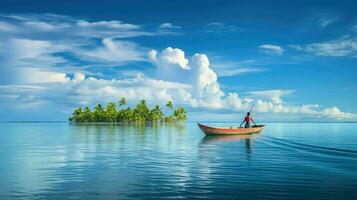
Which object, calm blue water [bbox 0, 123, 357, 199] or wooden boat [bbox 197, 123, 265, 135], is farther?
wooden boat [bbox 197, 123, 265, 135]

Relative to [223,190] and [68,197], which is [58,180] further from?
[223,190]

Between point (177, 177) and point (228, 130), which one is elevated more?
point (228, 130)

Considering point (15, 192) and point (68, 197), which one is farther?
point (15, 192)

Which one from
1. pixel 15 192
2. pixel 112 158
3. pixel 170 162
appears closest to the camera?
pixel 15 192

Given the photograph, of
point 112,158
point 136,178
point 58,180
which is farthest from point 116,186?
point 112,158

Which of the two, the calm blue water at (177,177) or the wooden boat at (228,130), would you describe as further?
the wooden boat at (228,130)

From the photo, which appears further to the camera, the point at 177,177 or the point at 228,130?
the point at 228,130

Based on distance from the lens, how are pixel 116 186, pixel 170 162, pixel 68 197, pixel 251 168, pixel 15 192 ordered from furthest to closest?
1. pixel 170 162
2. pixel 251 168
3. pixel 116 186
4. pixel 15 192
5. pixel 68 197

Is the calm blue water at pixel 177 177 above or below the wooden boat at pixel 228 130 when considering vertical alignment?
below

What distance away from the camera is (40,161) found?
3334cm

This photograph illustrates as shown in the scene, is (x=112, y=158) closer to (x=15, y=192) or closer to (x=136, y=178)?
(x=136, y=178)

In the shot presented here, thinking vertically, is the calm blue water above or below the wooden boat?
below

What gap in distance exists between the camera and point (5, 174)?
2569 cm

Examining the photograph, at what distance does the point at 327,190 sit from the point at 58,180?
15.0m
